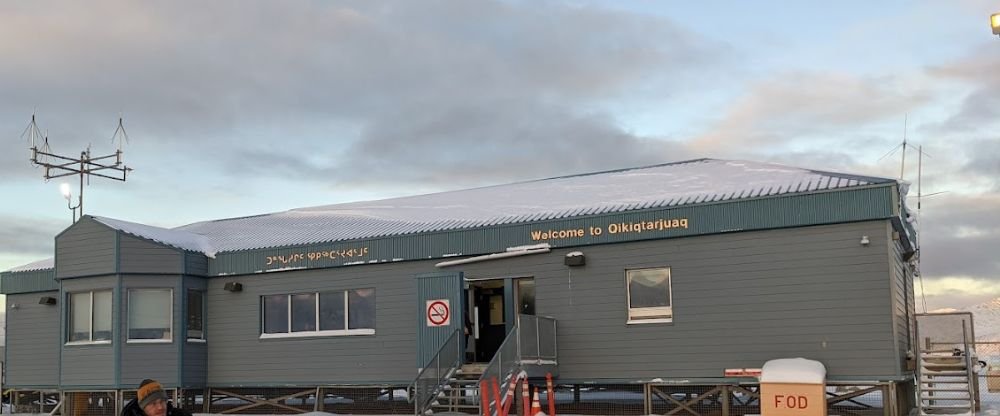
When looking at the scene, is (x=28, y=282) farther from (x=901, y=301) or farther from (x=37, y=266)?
(x=901, y=301)

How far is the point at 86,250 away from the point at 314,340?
5990 millimetres

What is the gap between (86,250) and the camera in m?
25.1

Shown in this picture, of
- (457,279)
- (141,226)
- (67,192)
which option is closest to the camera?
(457,279)

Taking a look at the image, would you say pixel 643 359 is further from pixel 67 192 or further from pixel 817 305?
pixel 67 192

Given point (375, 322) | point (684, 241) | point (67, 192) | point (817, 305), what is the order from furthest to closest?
point (67, 192) → point (375, 322) → point (684, 241) → point (817, 305)

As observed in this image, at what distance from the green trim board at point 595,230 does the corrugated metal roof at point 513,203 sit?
181 millimetres

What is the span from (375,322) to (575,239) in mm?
5105

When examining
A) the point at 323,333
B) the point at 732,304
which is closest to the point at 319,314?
the point at 323,333

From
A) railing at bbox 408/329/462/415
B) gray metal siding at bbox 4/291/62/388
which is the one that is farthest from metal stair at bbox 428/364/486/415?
gray metal siding at bbox 4/291/62/388

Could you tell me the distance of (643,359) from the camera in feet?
66.4

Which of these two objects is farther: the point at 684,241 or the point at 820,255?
the point at 684,241

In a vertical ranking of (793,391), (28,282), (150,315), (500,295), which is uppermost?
(28,282)

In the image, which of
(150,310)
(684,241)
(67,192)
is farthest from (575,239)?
(67,192)

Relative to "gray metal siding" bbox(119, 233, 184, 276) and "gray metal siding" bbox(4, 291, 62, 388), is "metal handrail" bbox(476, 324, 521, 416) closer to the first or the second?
"gray metal siding" bbox(119, 233, 184, 276)
